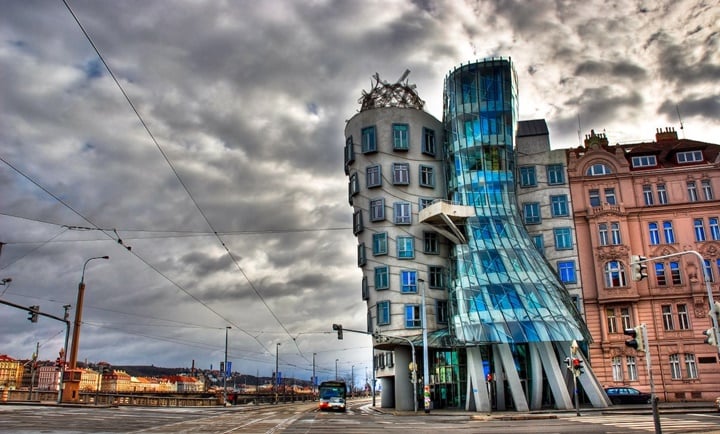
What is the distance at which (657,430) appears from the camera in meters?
16.9

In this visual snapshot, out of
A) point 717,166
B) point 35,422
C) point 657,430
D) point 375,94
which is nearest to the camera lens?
point 657,430

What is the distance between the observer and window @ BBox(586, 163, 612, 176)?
57.0m

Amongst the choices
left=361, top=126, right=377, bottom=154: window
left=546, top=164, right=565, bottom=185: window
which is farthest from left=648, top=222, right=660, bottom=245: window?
left=361, top=126, right=377, bottom=154: window

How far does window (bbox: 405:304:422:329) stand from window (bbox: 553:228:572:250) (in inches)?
581

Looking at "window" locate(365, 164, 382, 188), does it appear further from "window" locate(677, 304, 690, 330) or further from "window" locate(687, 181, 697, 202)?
"window" locate(677, 304, 690, 330)

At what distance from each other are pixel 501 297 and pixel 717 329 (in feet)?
92.9

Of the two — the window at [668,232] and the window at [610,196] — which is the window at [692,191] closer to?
the window at [668,232]

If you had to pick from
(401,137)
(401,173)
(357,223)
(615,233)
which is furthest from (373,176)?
(615,233)

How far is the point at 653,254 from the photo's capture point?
53312mm

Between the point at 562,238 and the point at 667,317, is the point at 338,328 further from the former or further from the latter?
the point at 667,317

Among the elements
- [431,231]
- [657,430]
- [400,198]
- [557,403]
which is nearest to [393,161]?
[400,198]

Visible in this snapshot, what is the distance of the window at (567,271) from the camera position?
55.3 metres

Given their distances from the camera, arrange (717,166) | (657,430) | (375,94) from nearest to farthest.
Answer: (657,430) → (717,166) → (375,94)

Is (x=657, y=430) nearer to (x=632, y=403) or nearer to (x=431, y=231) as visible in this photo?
(x=632, y=403)
